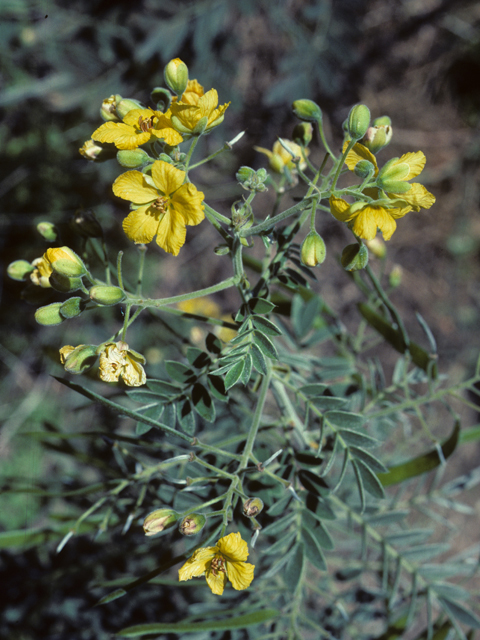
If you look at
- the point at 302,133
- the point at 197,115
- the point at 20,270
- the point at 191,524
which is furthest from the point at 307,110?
the point at 191,524

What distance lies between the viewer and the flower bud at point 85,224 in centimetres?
114

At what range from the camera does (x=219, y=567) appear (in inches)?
39.0

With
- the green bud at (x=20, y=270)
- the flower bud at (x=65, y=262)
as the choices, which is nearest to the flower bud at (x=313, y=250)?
the flower bud at (x=65, y=262)

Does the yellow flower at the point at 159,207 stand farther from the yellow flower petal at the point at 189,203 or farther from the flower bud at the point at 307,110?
the flower bud at the point at 307,110

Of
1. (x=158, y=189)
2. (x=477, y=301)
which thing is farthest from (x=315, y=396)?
(x=477, y=301)

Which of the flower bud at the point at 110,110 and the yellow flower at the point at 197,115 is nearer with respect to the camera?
the yellow flower at the point at 197,115

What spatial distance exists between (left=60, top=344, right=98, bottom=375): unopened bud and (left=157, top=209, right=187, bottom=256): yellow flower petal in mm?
285

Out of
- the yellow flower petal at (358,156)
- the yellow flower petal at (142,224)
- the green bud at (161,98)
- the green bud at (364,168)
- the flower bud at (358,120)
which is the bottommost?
the yellow flower petal at (142,224)

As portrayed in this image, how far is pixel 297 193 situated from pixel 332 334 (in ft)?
6.28

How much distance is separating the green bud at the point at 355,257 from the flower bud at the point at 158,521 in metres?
0.66

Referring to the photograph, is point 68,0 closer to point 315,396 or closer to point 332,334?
point 332,334

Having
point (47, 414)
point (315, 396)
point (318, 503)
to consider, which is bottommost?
point (47, 414)

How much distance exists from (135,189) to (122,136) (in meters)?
0.11

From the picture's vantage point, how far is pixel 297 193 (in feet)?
10.8
